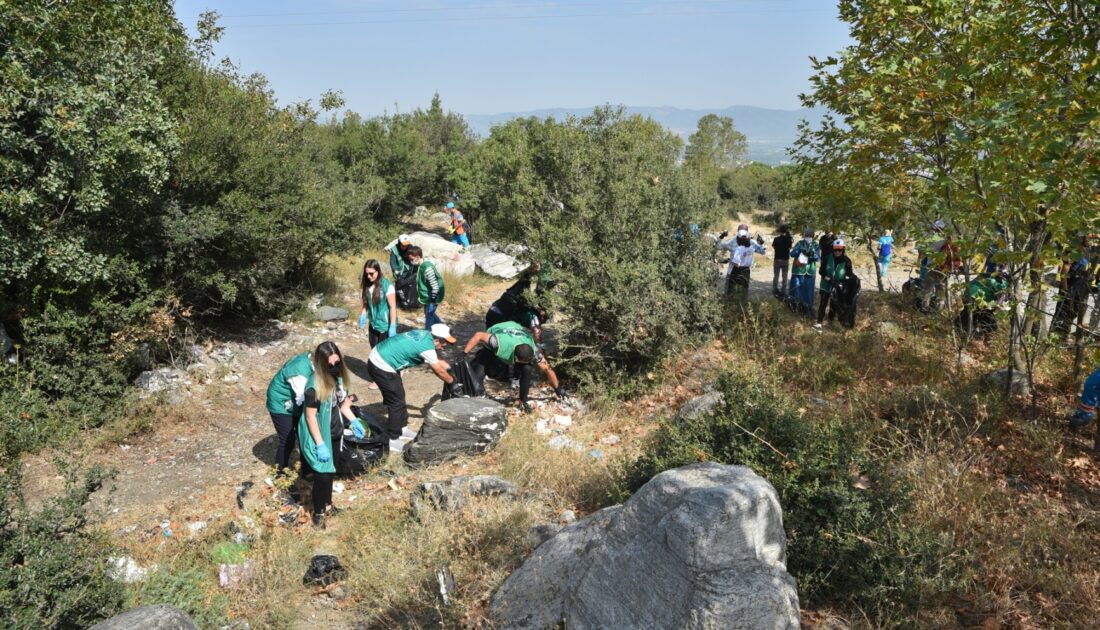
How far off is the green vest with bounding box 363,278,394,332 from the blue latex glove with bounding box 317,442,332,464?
2741mm

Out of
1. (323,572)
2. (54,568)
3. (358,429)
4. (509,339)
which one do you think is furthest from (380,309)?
(54,568)

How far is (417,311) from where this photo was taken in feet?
38.8

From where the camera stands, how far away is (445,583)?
4438 mm

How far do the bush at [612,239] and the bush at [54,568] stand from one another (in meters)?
5.03

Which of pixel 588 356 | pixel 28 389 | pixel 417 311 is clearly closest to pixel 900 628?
pixel 588 356

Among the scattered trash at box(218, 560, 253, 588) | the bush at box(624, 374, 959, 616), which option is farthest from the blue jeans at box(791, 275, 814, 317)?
the scattered trash at box(218, 560, 253, 588)

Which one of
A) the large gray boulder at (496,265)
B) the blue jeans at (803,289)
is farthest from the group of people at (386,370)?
the large gray boulder at (496,265)

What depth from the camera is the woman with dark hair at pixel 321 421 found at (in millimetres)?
5246

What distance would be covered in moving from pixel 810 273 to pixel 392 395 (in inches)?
308

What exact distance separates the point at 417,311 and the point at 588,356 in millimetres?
4713

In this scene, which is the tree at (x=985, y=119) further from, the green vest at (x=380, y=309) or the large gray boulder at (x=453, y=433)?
the green vest at (x=380, y=309)

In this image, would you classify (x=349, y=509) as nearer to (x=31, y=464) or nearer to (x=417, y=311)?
(x=31, y=464)

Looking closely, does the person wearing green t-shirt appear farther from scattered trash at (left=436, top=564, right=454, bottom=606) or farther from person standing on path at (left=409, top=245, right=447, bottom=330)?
scattered trash at (left=436, top=564, right=454, bottom=606)

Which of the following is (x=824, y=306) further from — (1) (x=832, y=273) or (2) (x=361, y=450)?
(2) (x=361, y=450)
